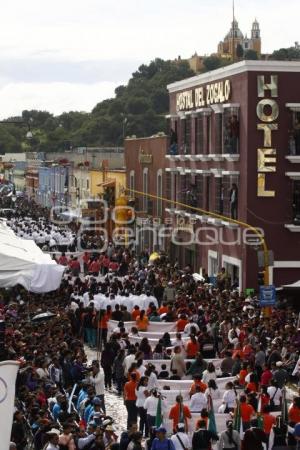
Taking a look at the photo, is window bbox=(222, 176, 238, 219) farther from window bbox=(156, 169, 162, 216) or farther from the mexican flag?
the mexican flag

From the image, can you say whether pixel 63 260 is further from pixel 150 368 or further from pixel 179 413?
pixel 179 413

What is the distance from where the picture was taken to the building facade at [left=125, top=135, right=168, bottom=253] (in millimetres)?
58344

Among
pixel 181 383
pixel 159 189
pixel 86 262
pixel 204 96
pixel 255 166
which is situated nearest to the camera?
pixel 181 383

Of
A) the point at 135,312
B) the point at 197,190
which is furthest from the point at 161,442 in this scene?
the point at 197,190

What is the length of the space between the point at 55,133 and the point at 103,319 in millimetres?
161200

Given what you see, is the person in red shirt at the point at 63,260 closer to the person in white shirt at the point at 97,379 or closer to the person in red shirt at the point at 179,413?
the person in white shirt at the point at 97,379

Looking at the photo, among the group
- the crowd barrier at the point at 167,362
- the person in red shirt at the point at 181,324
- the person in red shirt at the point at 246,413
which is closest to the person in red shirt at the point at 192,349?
the crowd barrier at the point at 167,362

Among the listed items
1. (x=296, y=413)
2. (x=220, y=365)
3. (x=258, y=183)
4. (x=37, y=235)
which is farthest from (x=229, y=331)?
(x=37, y=235)

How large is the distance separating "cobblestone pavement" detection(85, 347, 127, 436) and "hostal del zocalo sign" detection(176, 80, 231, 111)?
20.8 m

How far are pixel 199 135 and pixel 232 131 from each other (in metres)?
7.32

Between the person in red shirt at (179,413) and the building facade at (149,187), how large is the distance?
37665 mm

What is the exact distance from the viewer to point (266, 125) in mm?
41062

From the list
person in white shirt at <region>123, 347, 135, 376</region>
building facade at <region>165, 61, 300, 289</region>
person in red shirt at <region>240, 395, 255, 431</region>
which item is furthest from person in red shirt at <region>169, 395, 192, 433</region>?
building facade at <region>165, 61, 300, 289</region>

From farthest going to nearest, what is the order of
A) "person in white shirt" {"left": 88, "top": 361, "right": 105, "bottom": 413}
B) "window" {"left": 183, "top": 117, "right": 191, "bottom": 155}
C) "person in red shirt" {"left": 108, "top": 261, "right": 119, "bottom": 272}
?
"window" {"left": 183, "top": 117, "right": 191, "bottom": 155}, "person in red shirt" {"left": 108, "top": 261, "right": 119, "bottom": 272}, "person in white shirt" {"left": 88, "top": 361, "right": 105, "bottom": 413}
